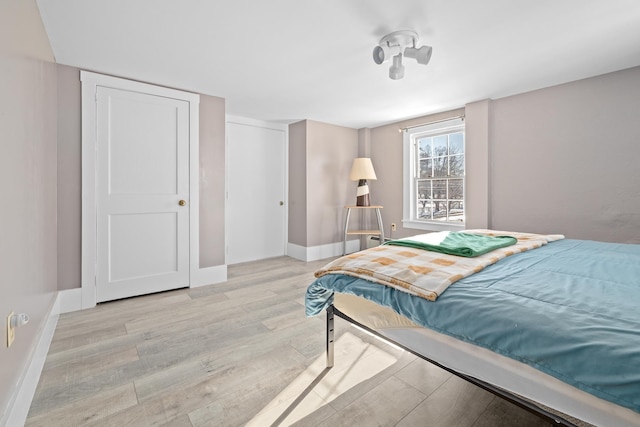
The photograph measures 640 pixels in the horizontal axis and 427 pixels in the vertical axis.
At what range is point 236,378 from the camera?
5.57ft

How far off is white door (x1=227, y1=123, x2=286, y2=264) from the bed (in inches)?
124

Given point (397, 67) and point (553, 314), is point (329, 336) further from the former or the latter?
point (397, 67)

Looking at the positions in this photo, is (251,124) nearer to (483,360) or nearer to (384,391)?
(384,391)

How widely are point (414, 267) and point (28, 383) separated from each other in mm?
2055

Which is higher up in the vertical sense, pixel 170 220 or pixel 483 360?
pixel 170 220

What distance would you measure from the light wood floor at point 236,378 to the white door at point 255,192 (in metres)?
2.01

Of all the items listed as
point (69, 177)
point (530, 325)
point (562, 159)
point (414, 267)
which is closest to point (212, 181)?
point (69, 177)

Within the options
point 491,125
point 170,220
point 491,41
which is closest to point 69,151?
point 170,220

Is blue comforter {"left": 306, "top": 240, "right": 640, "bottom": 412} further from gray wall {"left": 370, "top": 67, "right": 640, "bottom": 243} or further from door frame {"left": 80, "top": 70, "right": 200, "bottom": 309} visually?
door frame {"left": 80, "top": 70, "right": 200, "bottom": 309}

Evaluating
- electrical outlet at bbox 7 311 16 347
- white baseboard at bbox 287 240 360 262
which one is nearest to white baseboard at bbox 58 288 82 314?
electrical outlet at bbox 7 311 16 347

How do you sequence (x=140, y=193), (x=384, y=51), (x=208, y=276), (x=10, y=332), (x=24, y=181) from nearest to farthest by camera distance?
(x=10, y=332) → (x=24, y=181) → (x=384, y=51) → (x=140, y=193) → (x=208, y=276)

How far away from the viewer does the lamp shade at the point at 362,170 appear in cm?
465

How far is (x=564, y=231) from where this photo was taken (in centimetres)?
312

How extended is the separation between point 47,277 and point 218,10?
2291mm
